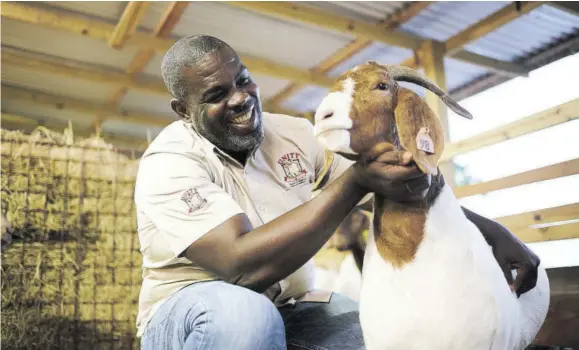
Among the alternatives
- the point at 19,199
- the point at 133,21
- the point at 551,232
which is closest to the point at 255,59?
the point at 133,21

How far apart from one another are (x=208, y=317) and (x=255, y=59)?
163 inches

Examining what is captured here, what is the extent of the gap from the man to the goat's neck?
50mm

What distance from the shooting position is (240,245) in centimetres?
160

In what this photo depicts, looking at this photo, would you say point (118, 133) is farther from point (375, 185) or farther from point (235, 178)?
point (375, 185)

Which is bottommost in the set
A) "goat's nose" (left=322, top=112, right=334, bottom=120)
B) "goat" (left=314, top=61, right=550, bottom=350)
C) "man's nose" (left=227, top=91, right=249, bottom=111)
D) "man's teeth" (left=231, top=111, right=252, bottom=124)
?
"goat" (left=314, top=61, right=550, bottom=350)

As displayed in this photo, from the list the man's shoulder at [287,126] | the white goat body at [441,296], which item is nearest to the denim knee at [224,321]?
the white goat body at [441,296]

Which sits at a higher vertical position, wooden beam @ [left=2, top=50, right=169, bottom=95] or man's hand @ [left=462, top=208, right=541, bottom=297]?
wooden beam @ [left=2, top=50, right=169, bottom=95]

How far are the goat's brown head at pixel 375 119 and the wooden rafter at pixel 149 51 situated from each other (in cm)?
323

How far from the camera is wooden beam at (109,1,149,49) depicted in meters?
4.27

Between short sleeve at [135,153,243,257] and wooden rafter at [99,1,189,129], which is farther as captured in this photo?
wooden rafter at [99,1,189,129]

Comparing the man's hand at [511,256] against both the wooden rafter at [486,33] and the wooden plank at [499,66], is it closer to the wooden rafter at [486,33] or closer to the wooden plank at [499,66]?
the wooden rafter at [486,33]

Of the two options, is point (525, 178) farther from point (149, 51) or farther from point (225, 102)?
point (149, 51)

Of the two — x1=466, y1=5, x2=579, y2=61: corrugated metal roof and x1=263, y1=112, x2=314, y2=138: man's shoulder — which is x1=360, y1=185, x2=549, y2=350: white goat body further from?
x1=466, y1=5, x2=579, y2=61: corrugated metal roof

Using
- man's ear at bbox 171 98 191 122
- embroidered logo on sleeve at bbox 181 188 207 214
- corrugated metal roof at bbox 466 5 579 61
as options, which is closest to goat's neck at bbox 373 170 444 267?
embroidered logo on sleeve at bbox 181 188 207 214
